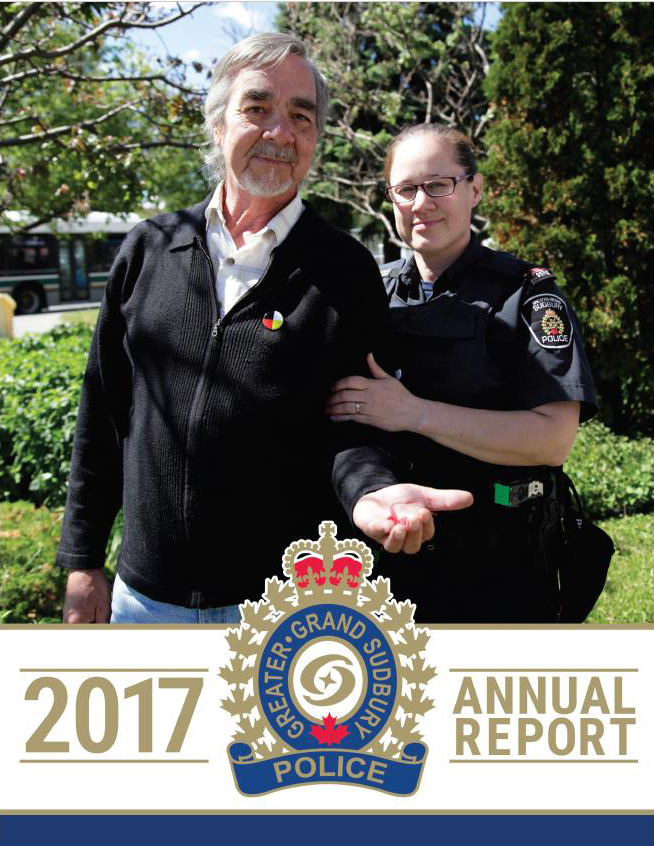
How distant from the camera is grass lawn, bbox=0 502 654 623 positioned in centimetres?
421

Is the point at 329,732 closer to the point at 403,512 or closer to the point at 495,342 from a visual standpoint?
the point at 403,512

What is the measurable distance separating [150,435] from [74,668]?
65 centimetres

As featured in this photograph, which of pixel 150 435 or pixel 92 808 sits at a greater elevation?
pixel 150 435

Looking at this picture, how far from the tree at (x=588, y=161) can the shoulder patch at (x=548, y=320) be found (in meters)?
4.80

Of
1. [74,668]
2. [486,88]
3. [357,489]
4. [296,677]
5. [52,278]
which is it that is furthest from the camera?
[52,278]

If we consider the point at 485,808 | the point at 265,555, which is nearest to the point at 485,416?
the point at 265,555

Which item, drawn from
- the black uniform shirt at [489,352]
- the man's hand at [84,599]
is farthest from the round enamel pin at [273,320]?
the man's hand at [84,599]

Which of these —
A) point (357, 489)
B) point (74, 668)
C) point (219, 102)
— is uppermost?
point (219, 102)

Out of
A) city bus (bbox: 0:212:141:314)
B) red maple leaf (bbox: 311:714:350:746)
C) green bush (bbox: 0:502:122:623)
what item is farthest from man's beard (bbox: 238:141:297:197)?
city bus (bbox: 0:212:141:314)

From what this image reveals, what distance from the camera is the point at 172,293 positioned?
2045 mm

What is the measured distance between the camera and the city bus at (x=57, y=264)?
2275cm

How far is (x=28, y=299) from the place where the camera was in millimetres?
23312

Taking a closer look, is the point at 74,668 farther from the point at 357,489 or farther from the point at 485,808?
the point at 485,808

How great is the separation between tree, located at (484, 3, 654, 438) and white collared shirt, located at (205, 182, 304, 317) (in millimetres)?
5043
